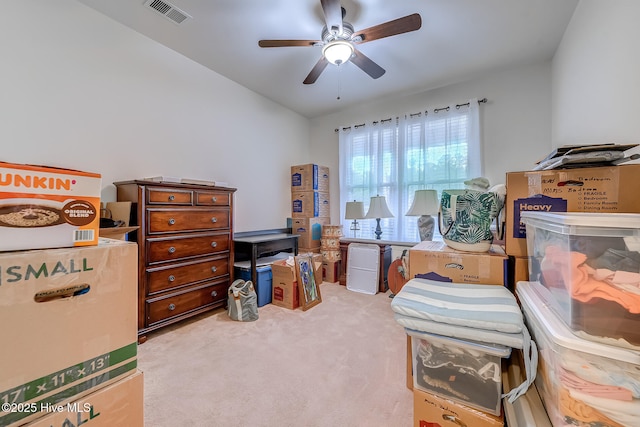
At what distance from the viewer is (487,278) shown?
4.09 ft

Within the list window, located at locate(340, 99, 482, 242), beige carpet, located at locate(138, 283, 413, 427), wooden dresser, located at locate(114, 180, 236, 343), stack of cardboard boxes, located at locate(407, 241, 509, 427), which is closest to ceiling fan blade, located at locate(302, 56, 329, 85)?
wooden dresser, located at locate(114, 180, 236, 343)

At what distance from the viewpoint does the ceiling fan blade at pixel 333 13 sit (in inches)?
65.1

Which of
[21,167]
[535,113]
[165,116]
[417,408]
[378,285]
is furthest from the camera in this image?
[378,285]

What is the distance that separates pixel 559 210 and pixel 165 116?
10.5 ft

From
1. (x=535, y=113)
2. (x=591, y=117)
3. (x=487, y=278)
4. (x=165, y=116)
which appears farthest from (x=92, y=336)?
(x=535, y=113)

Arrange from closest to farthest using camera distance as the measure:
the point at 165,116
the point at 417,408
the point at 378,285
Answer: the point at 417,408 < the point at 165,116 < the point at 378,285

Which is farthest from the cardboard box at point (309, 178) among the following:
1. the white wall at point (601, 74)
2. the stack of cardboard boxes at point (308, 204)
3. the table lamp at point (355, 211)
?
the white wall at point (601, 74)

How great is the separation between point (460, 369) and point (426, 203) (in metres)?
2.20

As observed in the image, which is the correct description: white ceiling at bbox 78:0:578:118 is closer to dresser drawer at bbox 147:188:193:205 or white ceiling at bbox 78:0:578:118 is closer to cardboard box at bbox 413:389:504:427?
dresser drawer at bbox 147:188:193:205

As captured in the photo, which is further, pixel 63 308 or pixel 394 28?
pixel 394 28

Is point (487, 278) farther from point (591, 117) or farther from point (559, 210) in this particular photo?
point (591, 117)

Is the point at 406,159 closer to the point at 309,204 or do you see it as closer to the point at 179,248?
the point at 309,204

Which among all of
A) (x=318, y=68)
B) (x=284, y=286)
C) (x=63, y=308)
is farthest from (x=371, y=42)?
(x=63, y=308)

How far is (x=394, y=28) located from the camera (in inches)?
72.3
